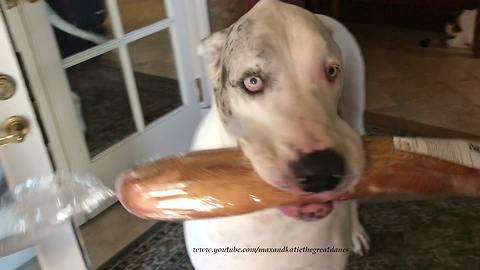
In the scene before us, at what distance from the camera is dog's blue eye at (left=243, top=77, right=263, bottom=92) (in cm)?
84

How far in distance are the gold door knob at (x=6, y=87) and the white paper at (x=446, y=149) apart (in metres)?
0.92

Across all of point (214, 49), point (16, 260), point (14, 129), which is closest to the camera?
point (214, 49)

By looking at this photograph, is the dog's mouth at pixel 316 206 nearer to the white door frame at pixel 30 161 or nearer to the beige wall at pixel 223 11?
the white door frame at pixel 30 161

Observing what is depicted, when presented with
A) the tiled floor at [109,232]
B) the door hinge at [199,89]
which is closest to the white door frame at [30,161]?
the tiled floor at [109,232]

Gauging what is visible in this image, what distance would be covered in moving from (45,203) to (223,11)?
130cm

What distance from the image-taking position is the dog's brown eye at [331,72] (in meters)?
0.86

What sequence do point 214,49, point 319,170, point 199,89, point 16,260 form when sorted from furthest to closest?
1. point 199,89
2. point 16,260
3. point 214,49
4. point 319,170

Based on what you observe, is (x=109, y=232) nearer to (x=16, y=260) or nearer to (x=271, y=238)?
(x=16, y=260)

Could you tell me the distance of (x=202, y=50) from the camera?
100cm

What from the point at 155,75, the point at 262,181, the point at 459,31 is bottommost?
the point at 459,31

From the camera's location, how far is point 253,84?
2.78 ft

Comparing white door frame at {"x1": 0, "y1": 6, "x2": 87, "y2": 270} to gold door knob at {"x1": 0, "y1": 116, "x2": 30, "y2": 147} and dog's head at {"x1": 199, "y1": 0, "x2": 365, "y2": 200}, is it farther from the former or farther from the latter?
dog's head at {"x1": 199, "y1": 0, "x2": 365, "y2": 200}

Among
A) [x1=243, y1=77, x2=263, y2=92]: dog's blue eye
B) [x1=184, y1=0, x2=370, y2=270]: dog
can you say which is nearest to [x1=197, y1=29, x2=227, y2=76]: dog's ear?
[x1=184, y1=0, x2=370, y2=270]: dog

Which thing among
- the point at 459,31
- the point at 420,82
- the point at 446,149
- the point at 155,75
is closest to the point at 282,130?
the point at 446,149
